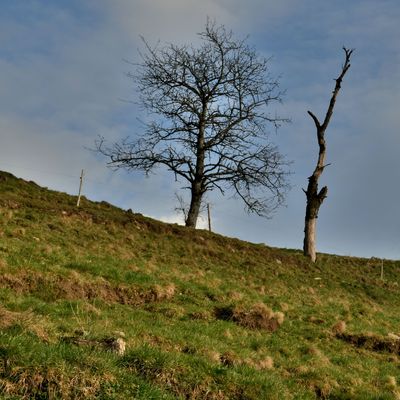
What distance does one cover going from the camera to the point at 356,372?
12.3 metres

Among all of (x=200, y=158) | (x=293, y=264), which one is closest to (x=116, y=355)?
(x=293, y=264)

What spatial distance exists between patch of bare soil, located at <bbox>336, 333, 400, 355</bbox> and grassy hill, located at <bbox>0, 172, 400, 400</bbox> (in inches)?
1.6

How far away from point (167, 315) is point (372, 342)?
639 centimetres

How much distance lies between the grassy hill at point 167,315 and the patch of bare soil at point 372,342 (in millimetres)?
40

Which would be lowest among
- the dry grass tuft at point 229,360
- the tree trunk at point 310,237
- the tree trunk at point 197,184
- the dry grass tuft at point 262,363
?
the dry grass tuft at point 262,363

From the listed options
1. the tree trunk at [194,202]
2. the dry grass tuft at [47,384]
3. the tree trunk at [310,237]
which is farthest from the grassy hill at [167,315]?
the tree trunk at [194,202]

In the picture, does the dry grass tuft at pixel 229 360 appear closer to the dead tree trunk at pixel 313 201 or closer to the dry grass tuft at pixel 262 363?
the dry grass tuft at pixel 262 363

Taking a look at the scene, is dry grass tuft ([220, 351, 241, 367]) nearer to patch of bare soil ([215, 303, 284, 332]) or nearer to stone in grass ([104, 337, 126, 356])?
stone in grass ([104, 337, 126, 356])

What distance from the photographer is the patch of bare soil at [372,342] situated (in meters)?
15.3

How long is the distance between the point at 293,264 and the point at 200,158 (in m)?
8.47

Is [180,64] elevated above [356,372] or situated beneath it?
elevated above

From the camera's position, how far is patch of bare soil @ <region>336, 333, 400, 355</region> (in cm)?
1530

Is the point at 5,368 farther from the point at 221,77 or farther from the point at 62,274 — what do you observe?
the point at 221,77

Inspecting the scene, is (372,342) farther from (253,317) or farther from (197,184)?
(197,184)
